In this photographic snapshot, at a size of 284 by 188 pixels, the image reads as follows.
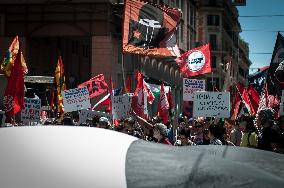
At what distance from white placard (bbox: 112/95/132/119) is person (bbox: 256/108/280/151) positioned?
26.8 ft

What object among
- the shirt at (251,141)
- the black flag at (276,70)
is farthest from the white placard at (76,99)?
the shirt at (251,141)

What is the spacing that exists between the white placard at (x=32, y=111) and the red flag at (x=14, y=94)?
45cm

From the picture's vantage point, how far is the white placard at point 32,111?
13461 mm

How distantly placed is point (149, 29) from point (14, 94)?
8.64 m

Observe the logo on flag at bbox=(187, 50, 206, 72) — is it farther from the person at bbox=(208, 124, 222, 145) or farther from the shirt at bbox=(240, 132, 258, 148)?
the shirt at bbox=(240, 132, 258, 148)

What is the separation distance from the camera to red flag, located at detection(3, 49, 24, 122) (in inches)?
505

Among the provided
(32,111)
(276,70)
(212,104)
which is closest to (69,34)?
(32,111)

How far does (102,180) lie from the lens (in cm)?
248

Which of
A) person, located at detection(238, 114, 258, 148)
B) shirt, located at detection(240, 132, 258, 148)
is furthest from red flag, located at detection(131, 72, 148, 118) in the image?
shirt, located at detection(240, 132, 258, 148)

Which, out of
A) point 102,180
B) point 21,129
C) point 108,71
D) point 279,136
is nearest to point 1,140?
point 21,129

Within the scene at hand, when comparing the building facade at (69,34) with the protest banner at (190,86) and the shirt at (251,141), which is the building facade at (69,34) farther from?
the shirt at (251,141)

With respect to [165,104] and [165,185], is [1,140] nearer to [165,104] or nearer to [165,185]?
[165,185]

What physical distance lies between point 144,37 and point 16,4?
1411 centimetres

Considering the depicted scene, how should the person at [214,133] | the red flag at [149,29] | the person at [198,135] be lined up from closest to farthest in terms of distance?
the person at [214,133], the person at [198,135], the red flag at [149,29]
